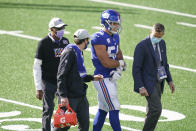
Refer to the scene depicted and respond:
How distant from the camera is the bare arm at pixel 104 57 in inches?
433

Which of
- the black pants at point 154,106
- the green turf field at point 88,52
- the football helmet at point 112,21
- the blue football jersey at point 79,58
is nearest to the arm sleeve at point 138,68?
the black pants at point 154,106

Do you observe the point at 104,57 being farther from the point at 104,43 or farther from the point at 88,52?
the point at 88,52

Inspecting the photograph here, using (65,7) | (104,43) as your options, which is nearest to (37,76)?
(104,43)

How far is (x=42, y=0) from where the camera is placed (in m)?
23.9

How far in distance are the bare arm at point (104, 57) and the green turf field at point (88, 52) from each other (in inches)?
69.3

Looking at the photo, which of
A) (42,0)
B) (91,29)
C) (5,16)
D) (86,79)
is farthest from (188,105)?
(42,0)

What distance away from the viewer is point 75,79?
33.0 ft

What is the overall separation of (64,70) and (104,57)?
1304 mm

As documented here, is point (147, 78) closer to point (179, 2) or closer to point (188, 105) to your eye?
point (188, 105)

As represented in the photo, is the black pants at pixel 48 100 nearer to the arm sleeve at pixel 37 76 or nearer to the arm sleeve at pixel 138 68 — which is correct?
the arm sleeve at pixel 37 76

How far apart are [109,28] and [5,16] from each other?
10.9 metres

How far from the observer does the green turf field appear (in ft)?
43.3

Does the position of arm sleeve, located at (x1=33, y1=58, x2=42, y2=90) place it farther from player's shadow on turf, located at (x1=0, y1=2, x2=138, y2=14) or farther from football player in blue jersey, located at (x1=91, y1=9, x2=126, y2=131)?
player's shadow on turf, located at (x1=0, y1=2, x2=138, y2=14)

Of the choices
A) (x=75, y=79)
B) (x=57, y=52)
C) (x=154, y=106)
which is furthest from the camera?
(x=154, y=106)
